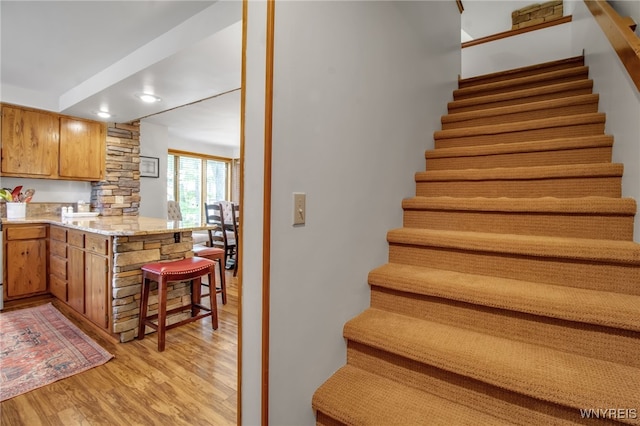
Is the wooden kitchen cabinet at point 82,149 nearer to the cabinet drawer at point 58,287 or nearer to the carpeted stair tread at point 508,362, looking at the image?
the cabinet drawer at point 58,287

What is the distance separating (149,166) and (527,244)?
5.36m

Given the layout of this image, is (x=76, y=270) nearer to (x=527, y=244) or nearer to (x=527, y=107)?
(x=527, y=244)

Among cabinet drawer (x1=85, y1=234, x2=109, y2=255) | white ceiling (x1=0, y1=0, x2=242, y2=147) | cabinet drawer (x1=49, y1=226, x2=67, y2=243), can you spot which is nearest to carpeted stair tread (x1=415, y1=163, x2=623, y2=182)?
white ceiling (x1=0, y1=0, x2=242, y2=147)

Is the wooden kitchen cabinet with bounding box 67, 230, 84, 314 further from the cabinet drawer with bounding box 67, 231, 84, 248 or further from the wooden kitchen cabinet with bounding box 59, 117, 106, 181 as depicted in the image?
the wooden kitchen cabinet with bounding box 59, 117, 106, 181

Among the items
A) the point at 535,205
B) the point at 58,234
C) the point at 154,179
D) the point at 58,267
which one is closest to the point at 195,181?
the point at 154,179

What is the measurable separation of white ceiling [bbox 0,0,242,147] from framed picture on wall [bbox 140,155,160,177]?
3.44 feet

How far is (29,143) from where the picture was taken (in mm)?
3832

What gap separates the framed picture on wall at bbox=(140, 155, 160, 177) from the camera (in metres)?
5.05

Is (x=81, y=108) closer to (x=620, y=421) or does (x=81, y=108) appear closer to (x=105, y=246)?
(x=105, y=246)

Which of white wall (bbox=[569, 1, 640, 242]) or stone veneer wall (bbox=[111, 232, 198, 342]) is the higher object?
white wall (bbox=[569, 1, 640, 242])

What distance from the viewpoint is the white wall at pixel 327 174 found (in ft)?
3.71

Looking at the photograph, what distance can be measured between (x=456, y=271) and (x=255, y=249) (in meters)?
1.13

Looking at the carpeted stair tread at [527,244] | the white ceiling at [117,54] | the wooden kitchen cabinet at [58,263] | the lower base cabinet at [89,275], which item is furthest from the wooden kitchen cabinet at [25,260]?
the carpeted stair tread at [527,244]

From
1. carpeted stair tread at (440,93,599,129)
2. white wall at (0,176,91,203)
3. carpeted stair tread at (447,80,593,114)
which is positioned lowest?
white wall at (0,176,91,203)
